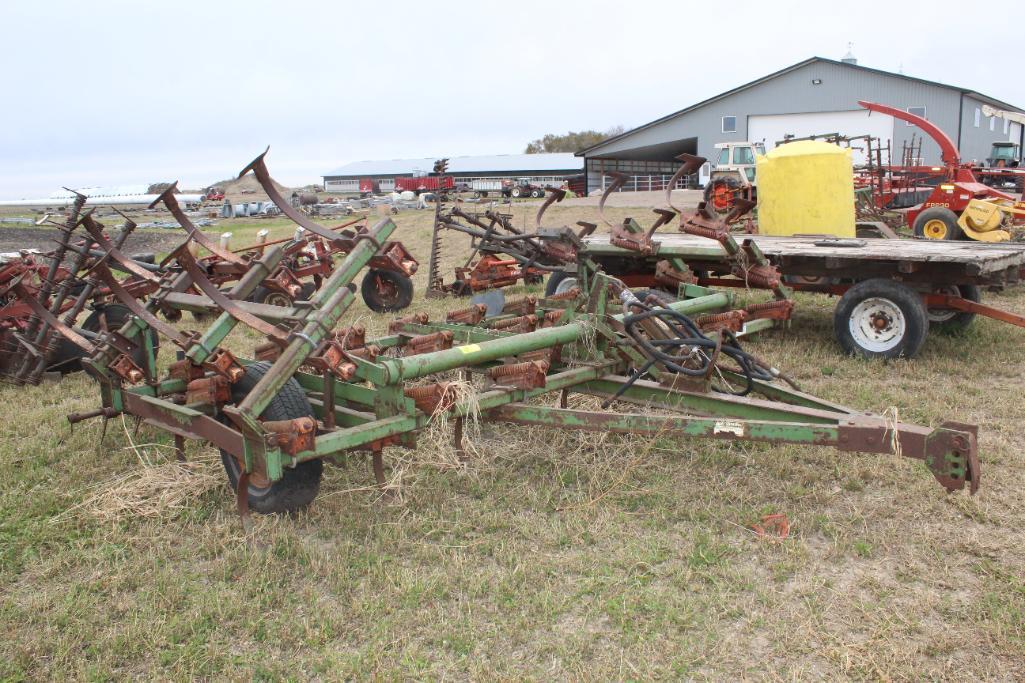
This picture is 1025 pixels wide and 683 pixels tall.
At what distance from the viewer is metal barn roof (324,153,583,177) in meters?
60.1

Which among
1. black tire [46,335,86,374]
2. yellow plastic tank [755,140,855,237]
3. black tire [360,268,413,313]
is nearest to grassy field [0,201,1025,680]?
black tire [46,335,86,374]

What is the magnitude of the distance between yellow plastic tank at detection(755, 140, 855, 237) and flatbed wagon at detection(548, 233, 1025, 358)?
1274mm

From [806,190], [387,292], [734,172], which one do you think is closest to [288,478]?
[387,292]

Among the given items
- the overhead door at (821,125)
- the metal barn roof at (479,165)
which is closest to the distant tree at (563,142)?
the metal barn roof at (479,165)

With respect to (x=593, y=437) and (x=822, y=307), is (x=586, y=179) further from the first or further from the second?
(x=593, y=437)

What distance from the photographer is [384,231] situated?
3303mm

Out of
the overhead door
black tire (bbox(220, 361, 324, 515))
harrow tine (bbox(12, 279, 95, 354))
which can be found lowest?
black tire (bbox(220, 361, 324, 515))

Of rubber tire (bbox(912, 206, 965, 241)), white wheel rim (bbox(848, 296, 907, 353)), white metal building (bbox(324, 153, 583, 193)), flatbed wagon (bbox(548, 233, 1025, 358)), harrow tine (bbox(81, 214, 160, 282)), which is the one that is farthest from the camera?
white metal building (bbox(324, 153, 583, 193))

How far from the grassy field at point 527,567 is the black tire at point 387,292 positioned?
5036 mm

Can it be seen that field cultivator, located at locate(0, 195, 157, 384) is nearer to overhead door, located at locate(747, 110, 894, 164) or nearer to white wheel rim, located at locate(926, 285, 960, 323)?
white wheel rim, located at locate(926, 285, 960, 323)

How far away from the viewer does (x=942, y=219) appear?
37.6ft

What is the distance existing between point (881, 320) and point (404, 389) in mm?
4264

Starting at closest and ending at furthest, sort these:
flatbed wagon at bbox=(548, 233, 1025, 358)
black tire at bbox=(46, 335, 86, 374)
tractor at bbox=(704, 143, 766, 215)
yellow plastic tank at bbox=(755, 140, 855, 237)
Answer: flatbed wagon at bbox=(548, 233, 1025, 358) → black tire at bbox=(46, 335, 86, 374) → yellow plastic tank at bbox=(755, 140, 855, 237) → tractor at bbox=(704, 143, 766, 215)

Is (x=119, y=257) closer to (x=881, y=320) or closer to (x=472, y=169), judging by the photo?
(x=881, y=320)
